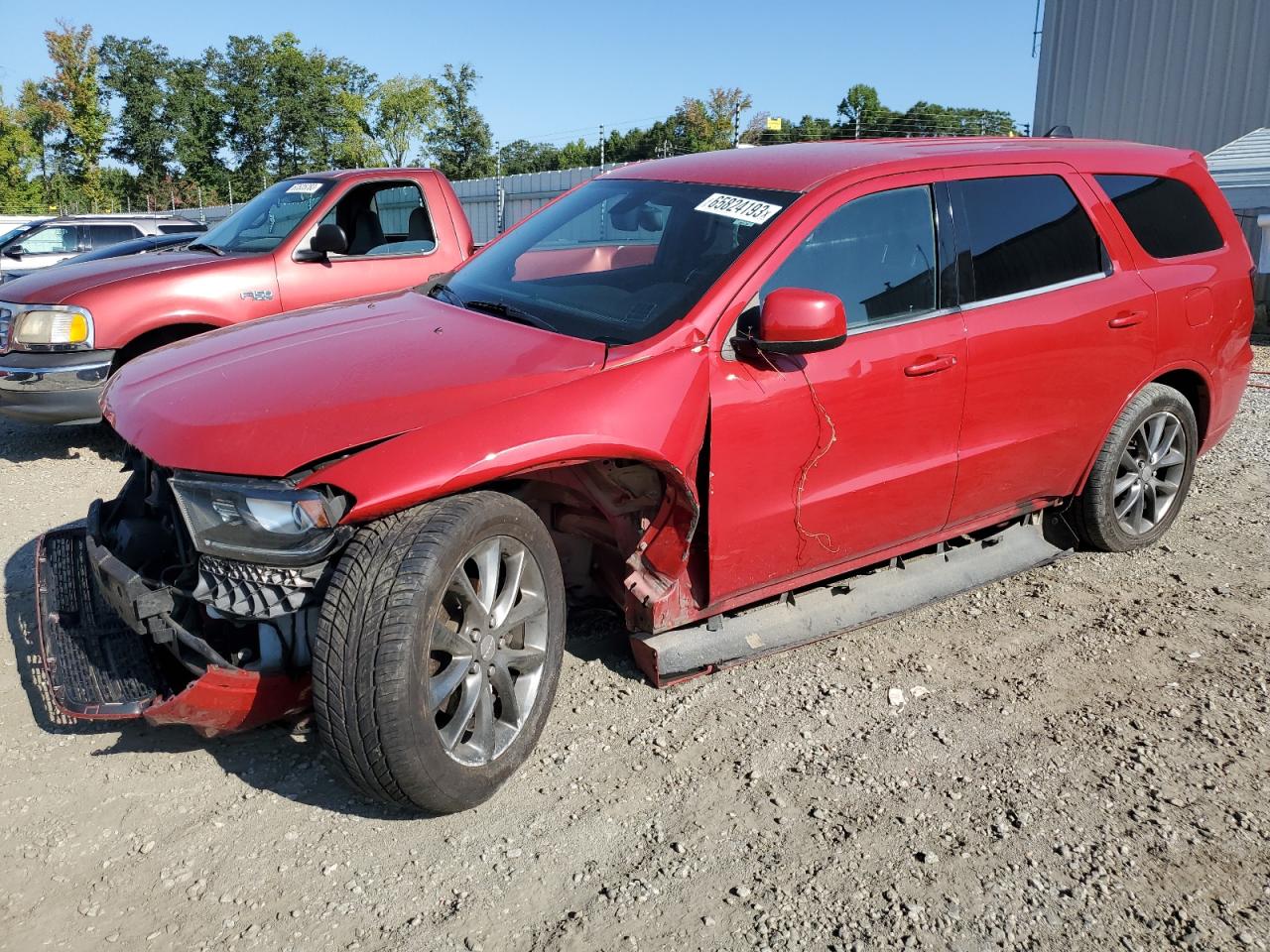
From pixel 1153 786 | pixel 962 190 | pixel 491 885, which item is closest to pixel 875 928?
pixel 491 885

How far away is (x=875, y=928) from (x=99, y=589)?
96.8 inches

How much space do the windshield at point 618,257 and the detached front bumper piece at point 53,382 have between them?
3.33 m

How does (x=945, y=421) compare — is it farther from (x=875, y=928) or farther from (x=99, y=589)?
(x=99, y=589)

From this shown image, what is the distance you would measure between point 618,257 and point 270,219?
14.7 feet

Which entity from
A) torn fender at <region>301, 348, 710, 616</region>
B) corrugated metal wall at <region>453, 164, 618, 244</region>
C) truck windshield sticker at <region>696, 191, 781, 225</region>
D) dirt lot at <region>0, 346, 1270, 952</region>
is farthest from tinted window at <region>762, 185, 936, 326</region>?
corrugated metal wall at <region>453, 164, 618, 244</region>

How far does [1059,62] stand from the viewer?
1775cm

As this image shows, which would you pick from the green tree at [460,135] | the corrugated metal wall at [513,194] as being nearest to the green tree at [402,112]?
the green tree at [460,135]

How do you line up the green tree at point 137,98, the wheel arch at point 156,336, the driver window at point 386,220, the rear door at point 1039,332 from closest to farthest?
the rear door at point 1039,332, the wheel arch at point 156,336, the driver window at point 386,220, the green tree at point 137,98

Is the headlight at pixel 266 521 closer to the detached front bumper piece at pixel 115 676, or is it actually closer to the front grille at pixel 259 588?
the front grille at pixel 259 588

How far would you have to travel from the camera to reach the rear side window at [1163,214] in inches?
177

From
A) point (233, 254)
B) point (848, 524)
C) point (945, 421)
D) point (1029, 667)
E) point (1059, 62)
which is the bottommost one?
point (1029, 667)

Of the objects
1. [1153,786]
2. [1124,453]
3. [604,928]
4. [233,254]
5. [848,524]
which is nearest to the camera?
[604,928]

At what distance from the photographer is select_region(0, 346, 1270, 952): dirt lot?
2.49 m

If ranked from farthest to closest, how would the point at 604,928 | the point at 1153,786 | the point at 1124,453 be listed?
the point at 1124,453 < the point at 1153,786 < the point at 604,928
